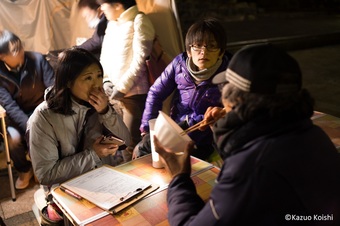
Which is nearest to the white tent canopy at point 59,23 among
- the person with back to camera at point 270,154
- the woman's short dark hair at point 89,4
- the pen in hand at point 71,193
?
the woman's short dark hair at point 89,4

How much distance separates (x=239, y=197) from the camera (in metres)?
1.11

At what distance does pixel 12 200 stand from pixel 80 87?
78.5 inches

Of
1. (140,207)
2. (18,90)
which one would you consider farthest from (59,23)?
(140,207)

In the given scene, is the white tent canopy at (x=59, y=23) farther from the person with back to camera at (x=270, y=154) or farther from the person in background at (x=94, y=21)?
the person with back to camera at (x=270, y=154)

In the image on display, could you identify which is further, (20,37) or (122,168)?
(20,37)

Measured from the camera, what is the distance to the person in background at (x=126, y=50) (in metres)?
3.54

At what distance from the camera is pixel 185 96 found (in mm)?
2877

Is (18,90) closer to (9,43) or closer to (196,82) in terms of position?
(9,43)

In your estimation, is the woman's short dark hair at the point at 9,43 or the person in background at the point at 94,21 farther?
the person in background at the point at 94,21

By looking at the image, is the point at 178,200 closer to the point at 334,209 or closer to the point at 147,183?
the point at 147,183

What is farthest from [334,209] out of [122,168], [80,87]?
[80,87]

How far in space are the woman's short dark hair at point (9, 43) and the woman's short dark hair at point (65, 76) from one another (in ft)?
6.13

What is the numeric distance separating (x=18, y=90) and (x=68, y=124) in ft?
6.18

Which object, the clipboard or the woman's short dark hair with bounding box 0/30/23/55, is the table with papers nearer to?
the clipboard
